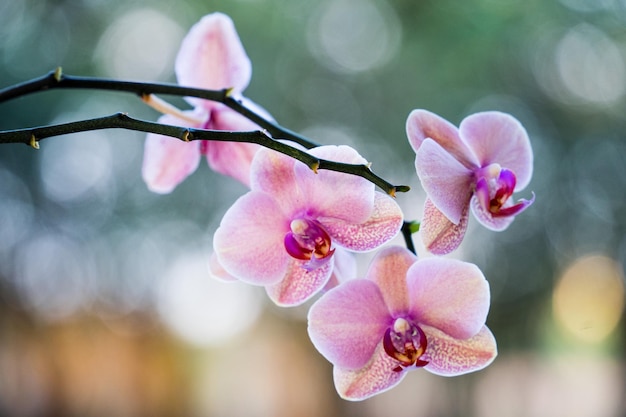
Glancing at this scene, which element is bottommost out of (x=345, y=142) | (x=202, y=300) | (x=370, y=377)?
(x=202, y=300)

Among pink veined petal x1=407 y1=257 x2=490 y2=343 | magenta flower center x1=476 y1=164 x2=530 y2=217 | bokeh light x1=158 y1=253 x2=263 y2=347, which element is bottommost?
bokeh light x1=158 y1=253 x2=263 y2=347

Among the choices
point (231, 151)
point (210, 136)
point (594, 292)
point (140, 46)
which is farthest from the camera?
point (594, 292)

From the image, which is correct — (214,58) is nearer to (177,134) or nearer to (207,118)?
(207,118)

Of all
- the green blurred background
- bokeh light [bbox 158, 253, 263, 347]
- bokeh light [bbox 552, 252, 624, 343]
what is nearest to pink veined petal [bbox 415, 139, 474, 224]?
the green blurred background

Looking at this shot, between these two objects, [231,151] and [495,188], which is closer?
[495,188]

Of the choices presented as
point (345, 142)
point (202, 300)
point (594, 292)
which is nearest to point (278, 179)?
point (345, 142)

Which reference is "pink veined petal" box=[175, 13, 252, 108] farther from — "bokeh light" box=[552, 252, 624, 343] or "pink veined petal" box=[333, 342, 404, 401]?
"bokeh light" box=[552, 252, 624, 343]

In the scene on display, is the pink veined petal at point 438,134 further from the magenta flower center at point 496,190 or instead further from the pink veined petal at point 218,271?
the pink veined petal at point 218,271
